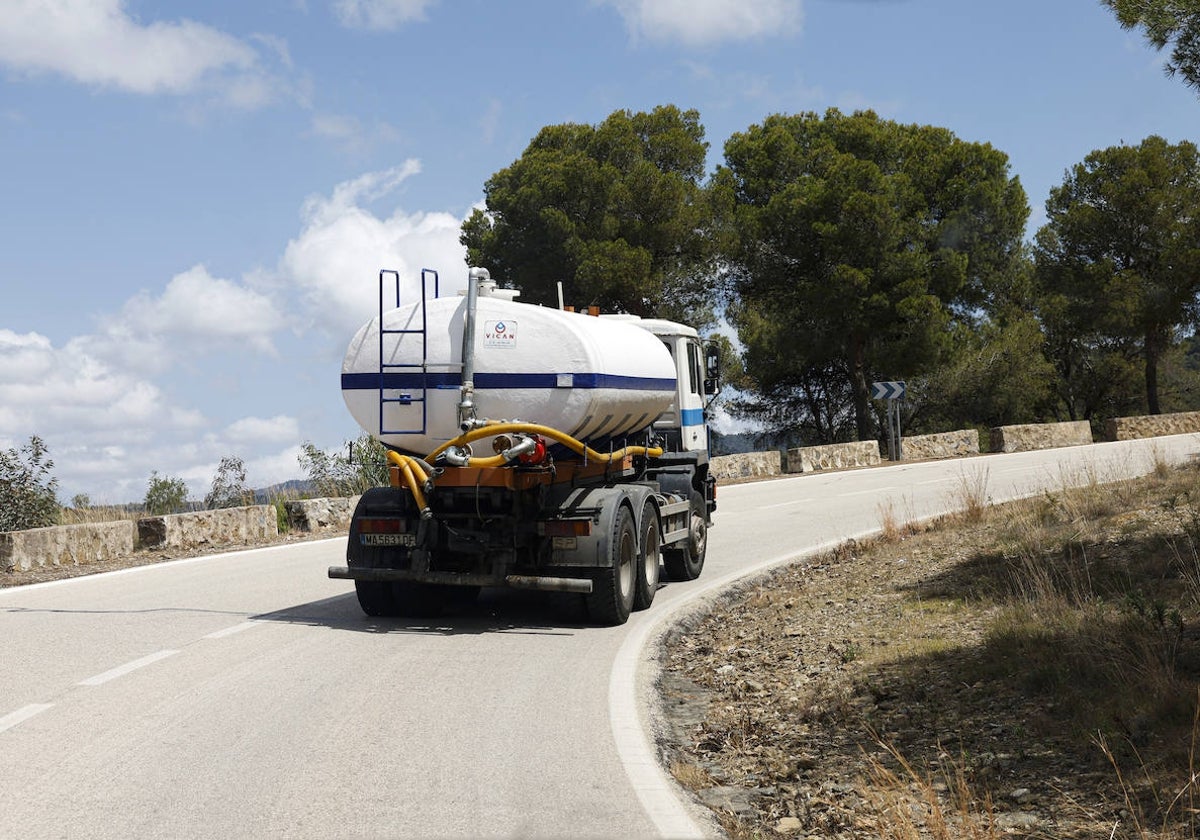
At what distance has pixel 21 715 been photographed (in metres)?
7.05

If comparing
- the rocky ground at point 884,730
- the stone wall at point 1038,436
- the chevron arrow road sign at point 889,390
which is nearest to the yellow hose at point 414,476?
the rocky ground at point 884,730

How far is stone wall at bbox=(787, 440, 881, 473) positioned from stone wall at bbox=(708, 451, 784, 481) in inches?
18.5

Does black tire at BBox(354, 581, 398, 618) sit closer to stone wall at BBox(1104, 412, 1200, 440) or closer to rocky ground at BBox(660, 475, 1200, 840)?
rocky ground at BBox(660, 475, 1200, 840)

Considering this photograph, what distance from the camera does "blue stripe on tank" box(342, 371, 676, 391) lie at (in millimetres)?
10469

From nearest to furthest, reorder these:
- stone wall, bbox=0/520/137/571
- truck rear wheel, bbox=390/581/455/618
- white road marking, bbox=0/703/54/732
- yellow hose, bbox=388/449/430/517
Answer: white road marking, bbox=0/703/54/732 → yellow hose, bbox=388/449/430/517 → truck rear wheel, bbox=390/581/455/618 → stone wall, bbox=0/520/137/571

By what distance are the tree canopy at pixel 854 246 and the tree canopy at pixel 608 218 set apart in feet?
7.28

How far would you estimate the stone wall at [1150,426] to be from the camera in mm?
41000

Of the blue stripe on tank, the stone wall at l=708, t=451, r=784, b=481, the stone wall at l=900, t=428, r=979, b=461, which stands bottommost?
the blue stripe on tank

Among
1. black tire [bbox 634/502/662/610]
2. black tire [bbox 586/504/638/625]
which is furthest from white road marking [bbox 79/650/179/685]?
black tire [bbox 634/502/662/610]

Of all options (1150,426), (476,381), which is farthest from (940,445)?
(476,381)

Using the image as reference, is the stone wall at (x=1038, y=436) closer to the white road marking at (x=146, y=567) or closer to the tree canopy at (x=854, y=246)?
the tree canopy at (x=854, y=246)

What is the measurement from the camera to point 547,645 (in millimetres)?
9625

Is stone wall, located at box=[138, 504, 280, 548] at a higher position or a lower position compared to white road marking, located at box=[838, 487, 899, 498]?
lower

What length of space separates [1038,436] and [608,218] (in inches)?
646
